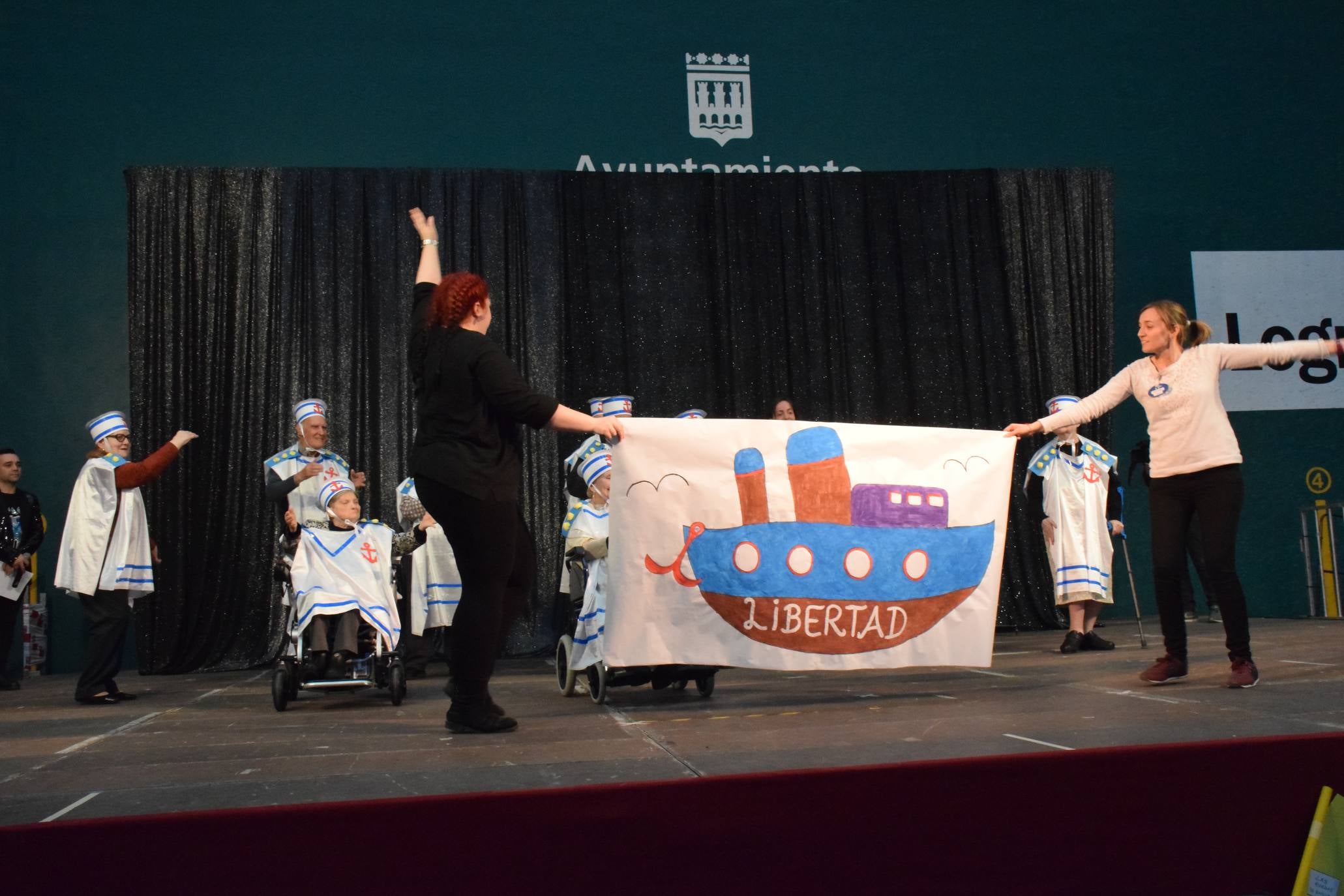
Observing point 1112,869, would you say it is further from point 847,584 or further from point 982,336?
point 982,336

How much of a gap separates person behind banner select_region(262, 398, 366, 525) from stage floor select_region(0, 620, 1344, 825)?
40.9 inches

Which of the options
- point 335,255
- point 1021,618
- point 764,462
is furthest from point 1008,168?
point 764,462

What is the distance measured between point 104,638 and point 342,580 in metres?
1.42

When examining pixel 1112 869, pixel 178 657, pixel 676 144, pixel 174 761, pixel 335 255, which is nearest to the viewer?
pixel 1112 869

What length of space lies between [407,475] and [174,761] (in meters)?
4.77

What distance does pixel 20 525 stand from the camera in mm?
6641

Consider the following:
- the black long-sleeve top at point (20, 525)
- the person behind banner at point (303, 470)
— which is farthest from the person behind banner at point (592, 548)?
the black long-sleeve top at point (20, 525)

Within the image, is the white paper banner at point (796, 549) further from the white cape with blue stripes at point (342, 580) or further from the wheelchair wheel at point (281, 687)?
the wheelchair wheel at point (281, 687)

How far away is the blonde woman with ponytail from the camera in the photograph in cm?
392

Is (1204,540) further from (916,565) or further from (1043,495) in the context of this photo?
(1043,495)

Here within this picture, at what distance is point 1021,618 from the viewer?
8500 mm

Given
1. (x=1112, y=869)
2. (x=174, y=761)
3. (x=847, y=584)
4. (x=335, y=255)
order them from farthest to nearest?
(x=335, y=255) → (x=847, y=584) → (x=174, y=761) → (x=1112, y=869)

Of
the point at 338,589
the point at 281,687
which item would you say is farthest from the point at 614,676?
the point at 281,687

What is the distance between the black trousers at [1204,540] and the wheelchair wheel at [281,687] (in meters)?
3.49
